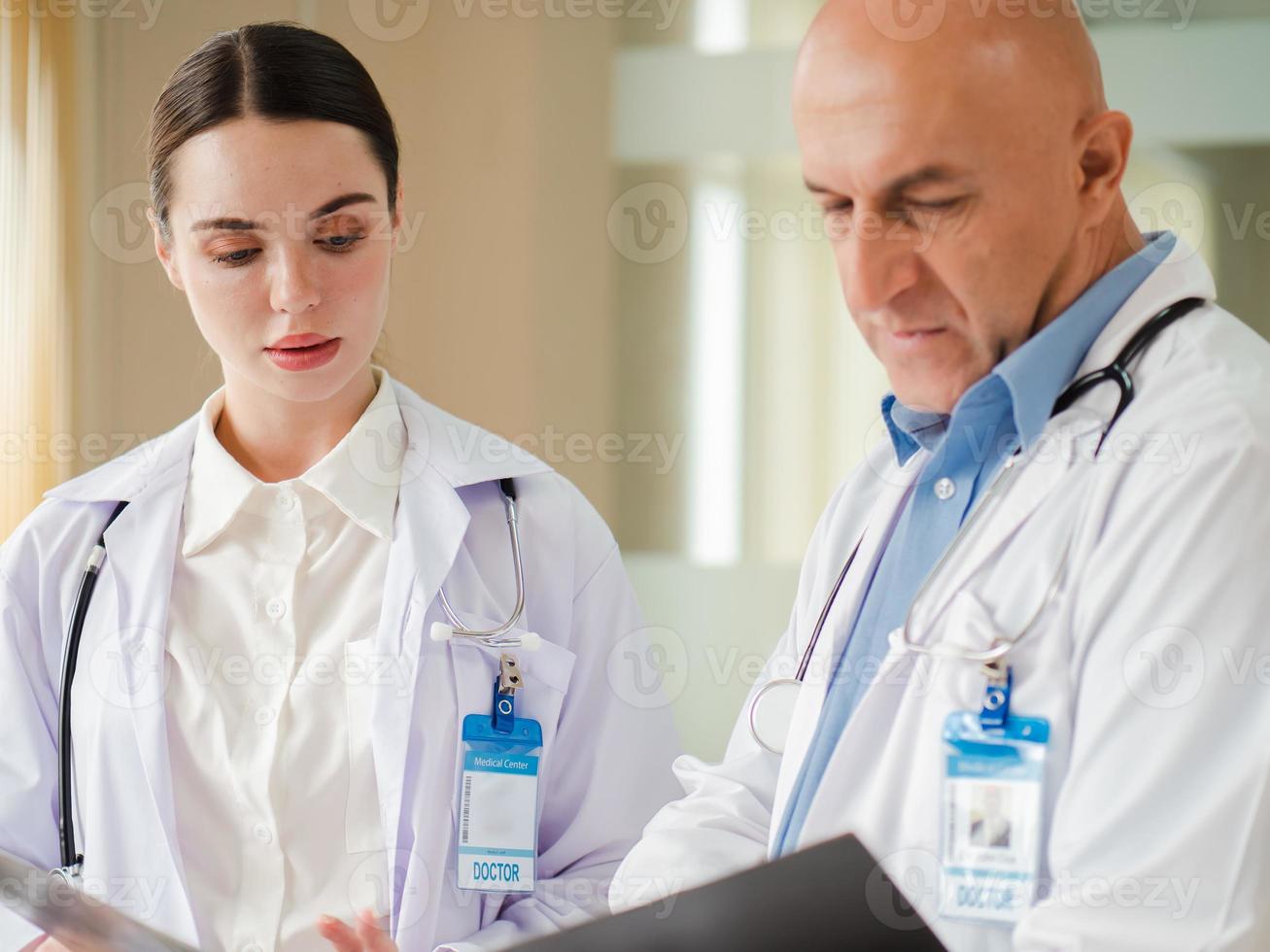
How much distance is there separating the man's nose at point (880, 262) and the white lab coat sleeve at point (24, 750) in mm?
1107

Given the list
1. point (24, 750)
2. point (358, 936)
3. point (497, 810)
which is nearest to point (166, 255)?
point (24, 750)

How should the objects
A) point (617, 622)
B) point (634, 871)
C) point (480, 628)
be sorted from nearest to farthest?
point (634, 871)
point (480, 628)
point (617, 622)

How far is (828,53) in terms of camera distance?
3.71 ft

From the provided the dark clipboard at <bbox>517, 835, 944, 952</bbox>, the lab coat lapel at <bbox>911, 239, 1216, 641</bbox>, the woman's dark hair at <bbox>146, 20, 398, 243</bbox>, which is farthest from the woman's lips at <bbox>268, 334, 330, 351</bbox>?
the dark clipboard at <bbox>517, 835, 944, 952</bbox>

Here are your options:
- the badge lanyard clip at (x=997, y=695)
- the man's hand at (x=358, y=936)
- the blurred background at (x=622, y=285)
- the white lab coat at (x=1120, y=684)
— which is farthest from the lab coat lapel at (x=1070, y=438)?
the blurred background at (x=622, y=285)

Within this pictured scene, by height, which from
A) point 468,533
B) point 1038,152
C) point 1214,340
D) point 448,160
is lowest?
point 468,533

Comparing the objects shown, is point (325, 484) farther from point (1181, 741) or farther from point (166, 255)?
point (1181, 741)

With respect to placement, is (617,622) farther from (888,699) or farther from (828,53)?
(828,53)

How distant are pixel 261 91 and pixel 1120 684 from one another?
1.20 metres

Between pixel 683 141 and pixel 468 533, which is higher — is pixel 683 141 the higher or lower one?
the higher one

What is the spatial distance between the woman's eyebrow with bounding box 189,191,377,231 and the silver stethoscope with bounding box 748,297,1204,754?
0.75 m

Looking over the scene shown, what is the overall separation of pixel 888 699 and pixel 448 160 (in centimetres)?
288

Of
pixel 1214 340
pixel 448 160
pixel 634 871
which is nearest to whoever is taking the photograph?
pixel 1214 340

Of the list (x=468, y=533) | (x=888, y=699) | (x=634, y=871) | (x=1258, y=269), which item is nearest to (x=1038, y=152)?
(x=888, y=699)
